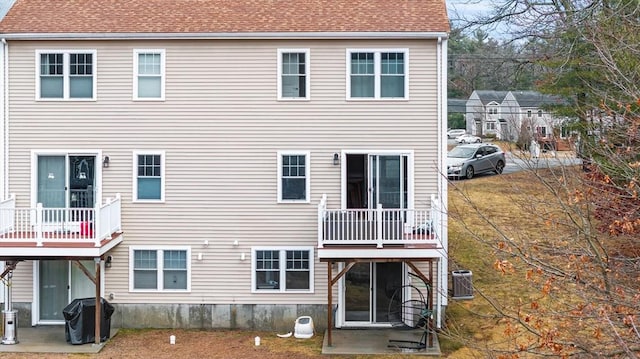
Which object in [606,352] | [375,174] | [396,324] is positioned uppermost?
[375,174]

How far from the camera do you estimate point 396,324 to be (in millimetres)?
17984

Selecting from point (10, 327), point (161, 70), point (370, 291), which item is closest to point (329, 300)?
point (370, 291)

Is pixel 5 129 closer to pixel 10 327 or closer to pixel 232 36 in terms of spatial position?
pixel 10 327

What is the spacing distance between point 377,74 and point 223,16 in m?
4.26

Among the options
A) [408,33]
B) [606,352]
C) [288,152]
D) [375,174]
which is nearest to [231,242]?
[288,152]

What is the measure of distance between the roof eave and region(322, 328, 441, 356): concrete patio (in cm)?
724

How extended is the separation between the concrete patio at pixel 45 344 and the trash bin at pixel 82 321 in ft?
0.61

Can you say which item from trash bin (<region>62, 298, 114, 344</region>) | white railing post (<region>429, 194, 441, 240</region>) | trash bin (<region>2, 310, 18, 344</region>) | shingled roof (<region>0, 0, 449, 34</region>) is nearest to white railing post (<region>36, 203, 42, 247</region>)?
trash bin (<region>62, 298, 114, 344</region>)

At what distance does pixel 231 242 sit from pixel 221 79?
163 inches

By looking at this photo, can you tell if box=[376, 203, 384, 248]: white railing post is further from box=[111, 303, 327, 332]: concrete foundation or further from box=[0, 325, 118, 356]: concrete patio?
box=[0, 325, 118, 356]: concrete patio

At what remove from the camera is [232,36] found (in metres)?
18.1

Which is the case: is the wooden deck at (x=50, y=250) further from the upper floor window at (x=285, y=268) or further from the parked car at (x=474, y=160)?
the parked car at (x=474, y=160)

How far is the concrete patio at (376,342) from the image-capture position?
16.2 meters

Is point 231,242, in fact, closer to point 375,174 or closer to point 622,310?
point 375,174
